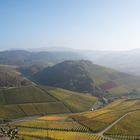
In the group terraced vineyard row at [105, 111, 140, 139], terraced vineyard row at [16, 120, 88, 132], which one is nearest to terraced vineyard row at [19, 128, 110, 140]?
terraced vineyard row at [16, 120, 88, 132]

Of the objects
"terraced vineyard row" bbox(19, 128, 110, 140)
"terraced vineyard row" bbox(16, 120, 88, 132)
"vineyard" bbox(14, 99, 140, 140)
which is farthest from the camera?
"terraced vineyard row" bbox(16, 120, 88, 132)

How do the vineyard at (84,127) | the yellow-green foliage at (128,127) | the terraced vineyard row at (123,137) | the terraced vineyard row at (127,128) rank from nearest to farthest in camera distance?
the vineyard at (84,127)
the terraced vineyard row at (123,137)
the terraced vineyard row at (127,128)
the yellow-green foliage at (128,127)

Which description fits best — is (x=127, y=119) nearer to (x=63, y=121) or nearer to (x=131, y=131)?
(x=131, y=131)

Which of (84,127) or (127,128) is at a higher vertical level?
(127,128)

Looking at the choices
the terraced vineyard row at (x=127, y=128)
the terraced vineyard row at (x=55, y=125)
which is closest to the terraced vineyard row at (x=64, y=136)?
the terraced vineyard row at (x=55, y=125)

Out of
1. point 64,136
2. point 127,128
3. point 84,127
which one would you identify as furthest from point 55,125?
point 127,128

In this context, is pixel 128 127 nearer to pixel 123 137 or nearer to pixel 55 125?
pixel 123 137

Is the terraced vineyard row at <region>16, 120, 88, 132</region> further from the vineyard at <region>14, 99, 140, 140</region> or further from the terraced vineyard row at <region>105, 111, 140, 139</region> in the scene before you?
the terraced vineyard row at <region>105, 111, 140, 139</region>

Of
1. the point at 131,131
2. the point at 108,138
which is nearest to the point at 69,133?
the point at 108,138

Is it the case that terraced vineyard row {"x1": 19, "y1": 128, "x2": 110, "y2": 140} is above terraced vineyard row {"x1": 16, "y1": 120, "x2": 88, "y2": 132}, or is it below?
above

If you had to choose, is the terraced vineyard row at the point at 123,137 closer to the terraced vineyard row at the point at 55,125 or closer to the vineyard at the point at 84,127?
the vineyard at the point at 84,127

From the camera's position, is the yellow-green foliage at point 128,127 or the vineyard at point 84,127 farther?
the yellow-green foliage at point 128,127
